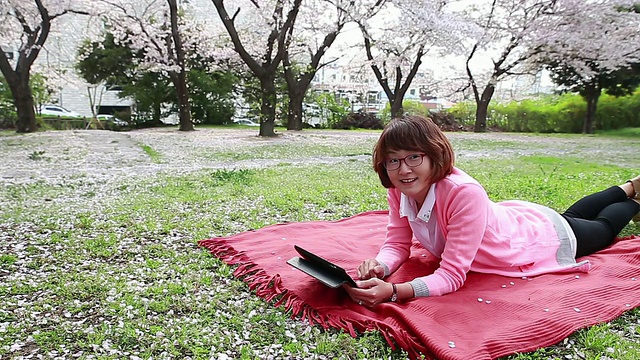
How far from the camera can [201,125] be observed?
22.2 meters

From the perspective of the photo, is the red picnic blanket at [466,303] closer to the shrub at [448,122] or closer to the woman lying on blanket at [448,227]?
the woman lying on blanket at [448,227]

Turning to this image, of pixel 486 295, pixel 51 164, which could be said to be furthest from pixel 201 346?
pixel 51 164

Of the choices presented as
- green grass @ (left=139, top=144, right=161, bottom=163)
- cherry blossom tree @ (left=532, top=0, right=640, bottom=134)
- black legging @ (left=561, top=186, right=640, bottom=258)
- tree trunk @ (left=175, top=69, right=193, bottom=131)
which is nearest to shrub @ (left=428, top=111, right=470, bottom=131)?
cherry blossom tree @ (left=532, top=0, right=640, bottom=134)

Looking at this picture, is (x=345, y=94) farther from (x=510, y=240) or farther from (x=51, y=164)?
(x=510, y=240)

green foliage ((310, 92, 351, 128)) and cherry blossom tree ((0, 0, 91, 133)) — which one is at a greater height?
cherry blossom tree ((0, 0, 91, 133))

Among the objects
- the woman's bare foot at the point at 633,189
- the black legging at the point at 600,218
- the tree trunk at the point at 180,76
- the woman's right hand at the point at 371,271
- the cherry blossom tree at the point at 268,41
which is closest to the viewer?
the woman's right hand at the point at 371,271

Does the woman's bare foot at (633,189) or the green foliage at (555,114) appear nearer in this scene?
the woman's bare foot at (633,189)

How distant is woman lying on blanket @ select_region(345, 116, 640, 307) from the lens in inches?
88.7

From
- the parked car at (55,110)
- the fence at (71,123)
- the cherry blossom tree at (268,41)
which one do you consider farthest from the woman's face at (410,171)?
the parked car at (55,110)

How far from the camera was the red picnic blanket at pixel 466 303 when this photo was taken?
1.94 m

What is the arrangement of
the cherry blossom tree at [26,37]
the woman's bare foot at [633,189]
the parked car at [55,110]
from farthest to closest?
the parked car at [55,110]
the cherry blossom tree at [26,37]
the woman's bare foot at [633,189]

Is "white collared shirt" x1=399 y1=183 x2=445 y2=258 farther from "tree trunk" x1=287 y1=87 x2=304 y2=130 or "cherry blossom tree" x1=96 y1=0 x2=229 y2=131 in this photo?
"tree trunk" x1=287 y1=87 x2=304 y2=130

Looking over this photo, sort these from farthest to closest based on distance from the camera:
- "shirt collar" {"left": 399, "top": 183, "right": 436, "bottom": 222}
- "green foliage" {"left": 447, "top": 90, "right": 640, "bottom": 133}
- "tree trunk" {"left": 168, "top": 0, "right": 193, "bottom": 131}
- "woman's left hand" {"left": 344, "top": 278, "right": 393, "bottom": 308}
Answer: "green foliage" {"left": 447, "top": 90, "right": 640, "bottom": 133}, "tree trunk" {"left": 168, "top": 0, "right": 193, "bottom": 131}, "shirt collar" {"left": 399, "top": 183, "right": 436, "bottom": 222}, "woman's left hand" {"left": 344, "top": 278, "right": 393, "bottom": 308}

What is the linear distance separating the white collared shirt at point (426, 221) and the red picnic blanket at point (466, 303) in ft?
0.62
